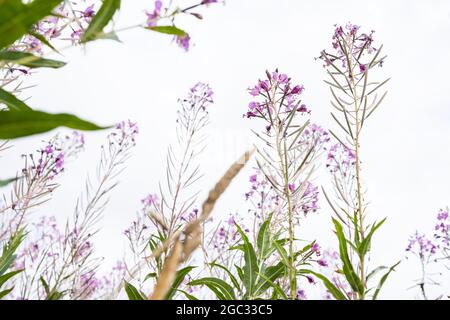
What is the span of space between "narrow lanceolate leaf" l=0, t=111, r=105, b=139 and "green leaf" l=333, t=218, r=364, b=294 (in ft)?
3.86

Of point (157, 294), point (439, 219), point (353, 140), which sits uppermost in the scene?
point (439, 219)

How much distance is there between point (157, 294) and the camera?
0.77ft

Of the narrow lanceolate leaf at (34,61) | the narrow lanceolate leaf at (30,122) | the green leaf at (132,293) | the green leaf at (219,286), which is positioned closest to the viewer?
the narrow lanceolate leaf at (30,122)

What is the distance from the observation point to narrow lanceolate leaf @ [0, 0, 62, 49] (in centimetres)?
53

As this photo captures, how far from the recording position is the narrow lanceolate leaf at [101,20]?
85 centimetres

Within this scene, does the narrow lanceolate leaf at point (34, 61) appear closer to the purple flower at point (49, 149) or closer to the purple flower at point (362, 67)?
the purple flower at point (362, 67)

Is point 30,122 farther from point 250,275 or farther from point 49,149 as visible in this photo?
point 49,149

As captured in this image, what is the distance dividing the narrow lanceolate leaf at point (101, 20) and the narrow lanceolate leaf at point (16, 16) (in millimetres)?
268

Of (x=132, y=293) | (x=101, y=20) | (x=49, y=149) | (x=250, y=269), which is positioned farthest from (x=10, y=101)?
(x=49, y=149)

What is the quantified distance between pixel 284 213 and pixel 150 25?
1.79m

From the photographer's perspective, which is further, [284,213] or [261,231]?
[284,213]

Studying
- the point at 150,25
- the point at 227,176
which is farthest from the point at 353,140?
the point at 227,176

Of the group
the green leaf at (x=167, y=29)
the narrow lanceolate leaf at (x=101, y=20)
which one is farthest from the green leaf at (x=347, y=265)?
the narrow lanceolate leaf at (x=101, y=20)
